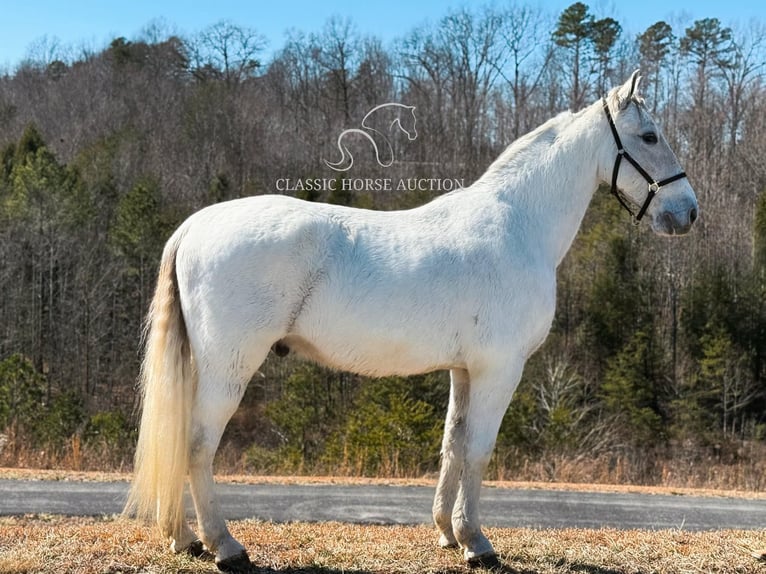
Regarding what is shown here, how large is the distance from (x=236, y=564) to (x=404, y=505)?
12.3 feet

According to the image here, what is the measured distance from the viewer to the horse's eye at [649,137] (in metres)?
4.36

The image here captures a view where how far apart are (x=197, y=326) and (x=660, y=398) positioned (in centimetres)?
2476

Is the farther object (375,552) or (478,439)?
(375,552)

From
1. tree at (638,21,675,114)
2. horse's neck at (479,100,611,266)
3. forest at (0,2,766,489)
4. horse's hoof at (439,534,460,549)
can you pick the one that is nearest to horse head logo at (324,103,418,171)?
forest at (0,2,766,489)

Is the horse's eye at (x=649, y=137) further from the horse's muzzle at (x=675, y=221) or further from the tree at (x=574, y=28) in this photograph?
the tree at (x=574, y=28)

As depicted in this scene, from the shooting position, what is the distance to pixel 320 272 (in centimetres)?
379

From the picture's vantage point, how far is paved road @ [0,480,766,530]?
6.64 m

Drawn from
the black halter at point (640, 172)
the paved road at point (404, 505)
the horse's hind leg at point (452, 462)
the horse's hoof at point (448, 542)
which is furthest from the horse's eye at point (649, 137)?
the paved road at point (404, 505)

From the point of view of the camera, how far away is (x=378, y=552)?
421 cm

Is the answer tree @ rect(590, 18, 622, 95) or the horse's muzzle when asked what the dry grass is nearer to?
the horse's muzzle

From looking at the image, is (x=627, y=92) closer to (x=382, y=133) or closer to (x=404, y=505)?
(x=404, y=505)

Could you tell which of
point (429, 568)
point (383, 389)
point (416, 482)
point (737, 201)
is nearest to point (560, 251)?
point (429, 568)

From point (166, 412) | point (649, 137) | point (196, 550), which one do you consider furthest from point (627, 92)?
point (196, 550)

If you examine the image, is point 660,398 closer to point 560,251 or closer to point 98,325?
point 98,325
